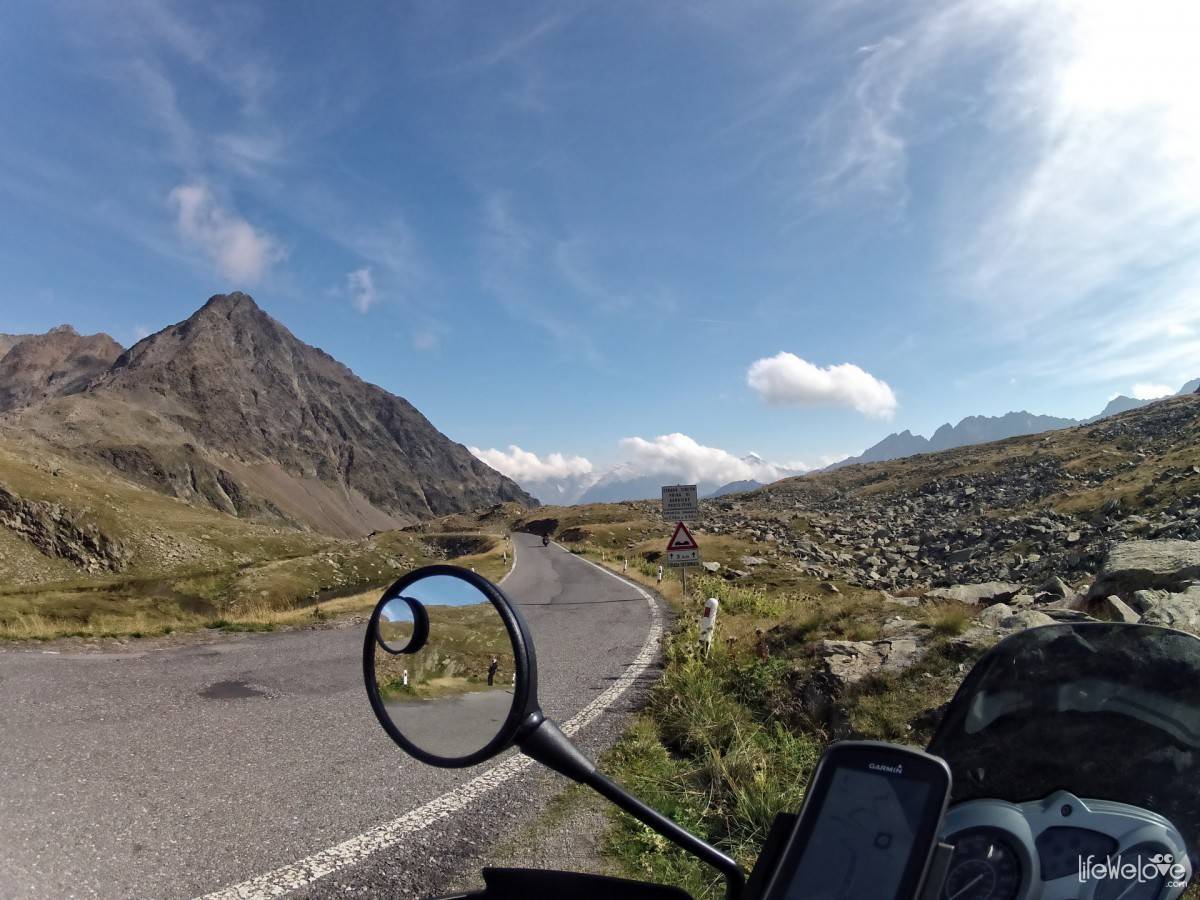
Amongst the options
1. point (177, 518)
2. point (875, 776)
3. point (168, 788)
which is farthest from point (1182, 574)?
point (177, 518)

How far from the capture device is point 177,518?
70688 millimetres

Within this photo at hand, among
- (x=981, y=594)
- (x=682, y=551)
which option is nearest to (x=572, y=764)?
(x=981, y=594)

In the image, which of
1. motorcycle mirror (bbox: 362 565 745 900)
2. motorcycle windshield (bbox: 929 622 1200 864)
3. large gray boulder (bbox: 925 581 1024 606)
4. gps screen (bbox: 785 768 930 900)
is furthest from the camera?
large gray boulder (bbox: 925 581 1024 606)

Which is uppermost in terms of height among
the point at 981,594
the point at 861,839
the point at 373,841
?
the point at 861,839

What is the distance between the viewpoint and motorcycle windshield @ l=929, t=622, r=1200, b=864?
1856 mm

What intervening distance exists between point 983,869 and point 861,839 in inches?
19.5

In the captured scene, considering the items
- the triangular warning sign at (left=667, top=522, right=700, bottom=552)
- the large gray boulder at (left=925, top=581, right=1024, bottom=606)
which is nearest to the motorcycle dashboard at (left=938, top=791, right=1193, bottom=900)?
the large gray boulder at (left=925, top=581, right=1024, bottom=606)

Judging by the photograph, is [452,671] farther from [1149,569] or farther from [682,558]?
[682,558]

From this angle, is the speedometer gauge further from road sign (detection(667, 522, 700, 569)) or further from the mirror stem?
road sign (detection(667, 522, 700, 569))

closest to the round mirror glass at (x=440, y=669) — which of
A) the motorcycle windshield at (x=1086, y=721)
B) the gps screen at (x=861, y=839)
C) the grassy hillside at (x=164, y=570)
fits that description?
the gps screen at (x=861, y=839)

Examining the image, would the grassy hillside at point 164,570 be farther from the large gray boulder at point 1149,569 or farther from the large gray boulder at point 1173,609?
the large gray boulder at point 1149,569

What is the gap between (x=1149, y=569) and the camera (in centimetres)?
1012

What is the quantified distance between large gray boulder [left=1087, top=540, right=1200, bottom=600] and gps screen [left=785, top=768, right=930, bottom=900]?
10384 millimetres

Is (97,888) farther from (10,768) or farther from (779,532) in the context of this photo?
(779,532)
